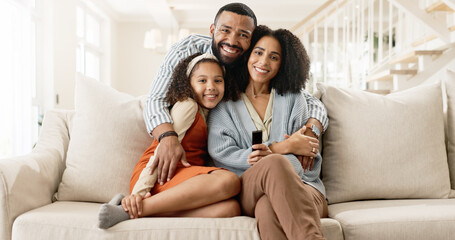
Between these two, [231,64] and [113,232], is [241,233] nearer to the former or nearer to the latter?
[113,232]

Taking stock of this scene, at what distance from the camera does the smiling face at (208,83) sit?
177 centimetres

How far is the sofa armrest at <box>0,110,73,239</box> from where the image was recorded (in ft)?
4.89

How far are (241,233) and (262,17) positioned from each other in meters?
7.62

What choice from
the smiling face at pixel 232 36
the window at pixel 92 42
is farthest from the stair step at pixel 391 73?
the window at pixel 92 42

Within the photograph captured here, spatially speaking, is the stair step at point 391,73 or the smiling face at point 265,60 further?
the stair step at point 391,73

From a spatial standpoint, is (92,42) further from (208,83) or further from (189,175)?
(189,175)

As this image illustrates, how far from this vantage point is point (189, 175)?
1.56 meters

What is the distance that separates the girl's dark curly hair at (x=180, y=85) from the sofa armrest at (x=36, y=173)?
571mm

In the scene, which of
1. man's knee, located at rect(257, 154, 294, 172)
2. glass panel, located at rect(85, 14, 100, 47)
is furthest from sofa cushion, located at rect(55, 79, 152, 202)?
glass panel, located at rect(85, 14, 100, 47)

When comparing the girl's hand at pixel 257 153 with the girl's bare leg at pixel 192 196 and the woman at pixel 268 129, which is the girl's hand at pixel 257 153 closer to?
the woman at pixel 268 129

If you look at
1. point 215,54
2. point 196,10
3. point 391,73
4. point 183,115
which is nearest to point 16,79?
point 215,54

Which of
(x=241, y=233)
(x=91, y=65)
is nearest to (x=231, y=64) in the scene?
(x=241, y=233)

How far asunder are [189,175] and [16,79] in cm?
342

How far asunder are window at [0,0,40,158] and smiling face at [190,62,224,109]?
2.98 metres
